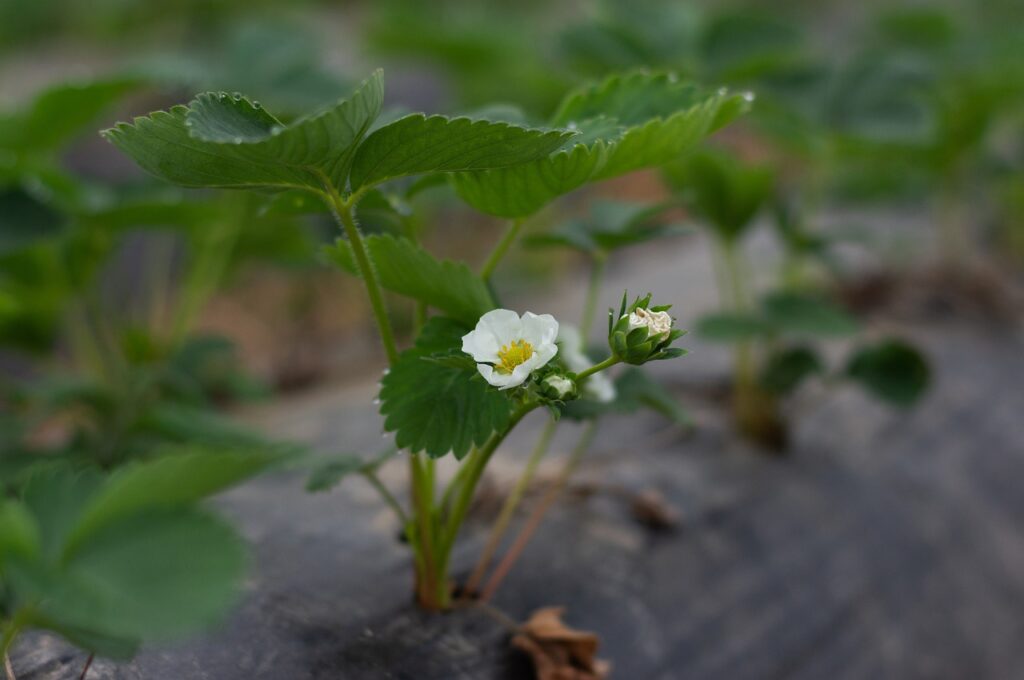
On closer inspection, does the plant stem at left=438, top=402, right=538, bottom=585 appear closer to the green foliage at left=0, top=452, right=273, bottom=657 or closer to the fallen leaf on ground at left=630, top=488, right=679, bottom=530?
the green foliage at left=0, top=452, right=273, bottom=657

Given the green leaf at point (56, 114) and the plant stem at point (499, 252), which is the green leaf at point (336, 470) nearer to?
the plant stem at point (499, 252)

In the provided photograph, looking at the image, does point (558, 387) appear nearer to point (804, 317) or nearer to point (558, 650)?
point (558, 650)

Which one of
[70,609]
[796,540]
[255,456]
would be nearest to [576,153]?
[255,456]

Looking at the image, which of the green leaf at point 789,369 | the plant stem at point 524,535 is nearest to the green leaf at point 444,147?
the plant stem at point 524,535

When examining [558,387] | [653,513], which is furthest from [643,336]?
[653,513]

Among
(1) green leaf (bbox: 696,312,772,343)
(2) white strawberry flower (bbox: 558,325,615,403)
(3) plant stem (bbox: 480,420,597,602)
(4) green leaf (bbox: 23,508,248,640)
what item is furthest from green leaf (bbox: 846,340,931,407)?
(4) green leaf (bbox: 23,508,248,640)

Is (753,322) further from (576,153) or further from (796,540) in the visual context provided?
(576,153)
